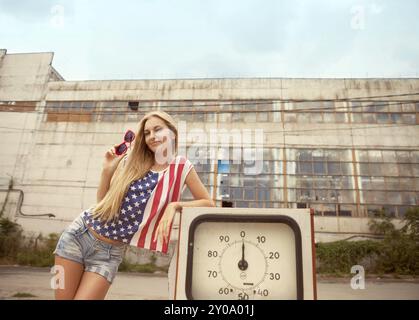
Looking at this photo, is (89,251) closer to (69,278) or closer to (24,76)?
(69,278)

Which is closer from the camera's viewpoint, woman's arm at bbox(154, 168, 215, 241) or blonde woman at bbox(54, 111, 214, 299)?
woman's arm at bbox(154, 168, 215, 241)

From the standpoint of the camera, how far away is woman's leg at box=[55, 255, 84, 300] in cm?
130

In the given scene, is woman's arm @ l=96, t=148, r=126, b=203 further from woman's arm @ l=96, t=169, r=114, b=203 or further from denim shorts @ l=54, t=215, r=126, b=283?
denim shorts @ l=54, t=215, r=126, b=283

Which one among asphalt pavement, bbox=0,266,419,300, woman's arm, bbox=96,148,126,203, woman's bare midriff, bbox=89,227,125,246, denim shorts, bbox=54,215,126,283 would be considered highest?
woman's arm, bbox=96,148,126,203

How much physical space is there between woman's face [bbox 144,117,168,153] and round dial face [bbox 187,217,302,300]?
54 centimetres

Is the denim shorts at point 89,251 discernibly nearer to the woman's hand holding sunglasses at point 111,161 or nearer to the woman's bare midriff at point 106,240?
the woman's bare midriff at point 106,240

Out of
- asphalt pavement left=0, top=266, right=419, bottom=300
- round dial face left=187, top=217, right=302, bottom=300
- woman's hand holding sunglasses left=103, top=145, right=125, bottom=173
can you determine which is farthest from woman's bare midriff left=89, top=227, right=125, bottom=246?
asphalt pavement left=0, top=266, right=419, bottom=300

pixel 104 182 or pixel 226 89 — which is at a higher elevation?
pixel 226 89

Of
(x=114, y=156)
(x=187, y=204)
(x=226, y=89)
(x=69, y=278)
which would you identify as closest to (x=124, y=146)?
(x=114, y=156)

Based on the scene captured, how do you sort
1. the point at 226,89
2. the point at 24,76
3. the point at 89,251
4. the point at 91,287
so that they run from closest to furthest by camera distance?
the point at 91,287 → the point at 89,251 → the point at 226,89 → the point at 24,76

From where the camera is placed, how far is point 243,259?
47.3 inches

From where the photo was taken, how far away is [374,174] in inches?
527

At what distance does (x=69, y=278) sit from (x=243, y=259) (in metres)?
0.80

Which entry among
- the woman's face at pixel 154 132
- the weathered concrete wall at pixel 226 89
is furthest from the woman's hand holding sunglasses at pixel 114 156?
the weathered concrete wall at pixel 226 89
